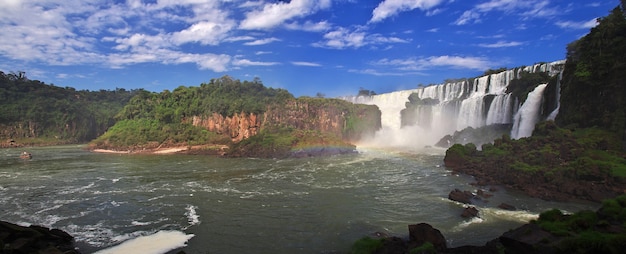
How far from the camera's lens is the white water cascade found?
4053 cm

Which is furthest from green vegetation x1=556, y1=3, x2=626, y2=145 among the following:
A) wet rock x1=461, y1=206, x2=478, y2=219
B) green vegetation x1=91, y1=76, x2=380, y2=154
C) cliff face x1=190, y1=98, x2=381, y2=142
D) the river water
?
cliff face x1=190, y1=98, x2=381, y2=142

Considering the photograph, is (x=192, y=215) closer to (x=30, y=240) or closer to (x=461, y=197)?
(x=30, y=240)

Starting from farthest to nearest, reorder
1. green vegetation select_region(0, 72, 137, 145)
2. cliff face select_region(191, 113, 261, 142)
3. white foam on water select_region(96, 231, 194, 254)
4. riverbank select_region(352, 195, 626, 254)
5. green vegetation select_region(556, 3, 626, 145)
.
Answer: green vegetation select_region(0, 72, 137, 145)
cliff face select_region(191, 113, 261, 142)
green vegetation select_region(556, 3, 626, 145)
white foam on water select_region(96, 231, 194, 254)
riverbank select_region(352, 195, 626, 254)

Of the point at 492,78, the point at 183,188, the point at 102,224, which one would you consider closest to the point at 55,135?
the point at 183,188

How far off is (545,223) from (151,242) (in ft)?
47.8

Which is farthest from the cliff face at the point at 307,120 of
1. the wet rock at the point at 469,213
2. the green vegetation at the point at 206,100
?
the wet rock at the point at 469,213

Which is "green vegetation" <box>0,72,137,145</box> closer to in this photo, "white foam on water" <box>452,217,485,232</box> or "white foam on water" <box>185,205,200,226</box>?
"white foam on water" <box>185,205,200,226</box>

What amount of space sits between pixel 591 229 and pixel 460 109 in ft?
151

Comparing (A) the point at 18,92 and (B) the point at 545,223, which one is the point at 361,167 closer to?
(B) the point at 545,223

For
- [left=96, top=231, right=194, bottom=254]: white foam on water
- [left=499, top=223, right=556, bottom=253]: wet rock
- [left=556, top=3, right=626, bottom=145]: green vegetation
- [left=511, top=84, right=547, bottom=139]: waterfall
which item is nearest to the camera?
[left=499, top=223, right=556, bottom=253]: wet rock

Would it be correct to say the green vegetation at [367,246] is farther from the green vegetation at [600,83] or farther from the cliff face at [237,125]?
the cliff face at [237,125]

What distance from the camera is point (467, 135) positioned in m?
48.0

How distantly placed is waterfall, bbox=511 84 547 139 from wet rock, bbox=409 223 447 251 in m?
31.0

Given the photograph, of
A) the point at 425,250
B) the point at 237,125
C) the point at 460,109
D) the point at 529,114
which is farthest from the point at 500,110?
the point at 237,125
